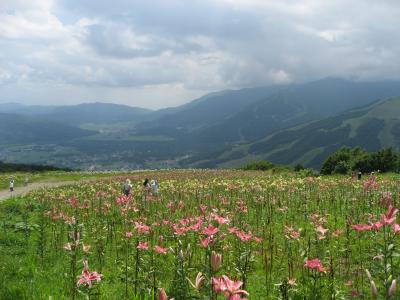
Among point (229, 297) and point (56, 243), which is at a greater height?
point (229, 297)

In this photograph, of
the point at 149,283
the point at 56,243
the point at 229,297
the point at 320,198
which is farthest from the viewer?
the point at 320,198

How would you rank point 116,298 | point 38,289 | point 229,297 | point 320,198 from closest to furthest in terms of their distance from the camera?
point 229,297 < point 116,298 < point 38,289 < point 320,198

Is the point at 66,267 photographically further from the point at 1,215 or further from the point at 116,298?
the point at 1,215

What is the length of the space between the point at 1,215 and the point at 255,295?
652 inches

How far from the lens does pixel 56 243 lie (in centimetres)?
1291

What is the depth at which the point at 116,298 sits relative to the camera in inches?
297

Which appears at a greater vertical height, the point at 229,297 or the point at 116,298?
the point at 229,297

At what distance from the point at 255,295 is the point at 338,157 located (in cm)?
4444

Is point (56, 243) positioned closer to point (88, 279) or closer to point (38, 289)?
point (38, 289)

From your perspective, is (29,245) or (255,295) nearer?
(255,295)

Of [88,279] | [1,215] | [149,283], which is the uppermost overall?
[88,279]

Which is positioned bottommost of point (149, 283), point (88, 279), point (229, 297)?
point (149, 283)

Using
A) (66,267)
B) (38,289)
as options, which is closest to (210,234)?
(38,289)

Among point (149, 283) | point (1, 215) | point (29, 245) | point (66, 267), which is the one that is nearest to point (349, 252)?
point (149, 283)
